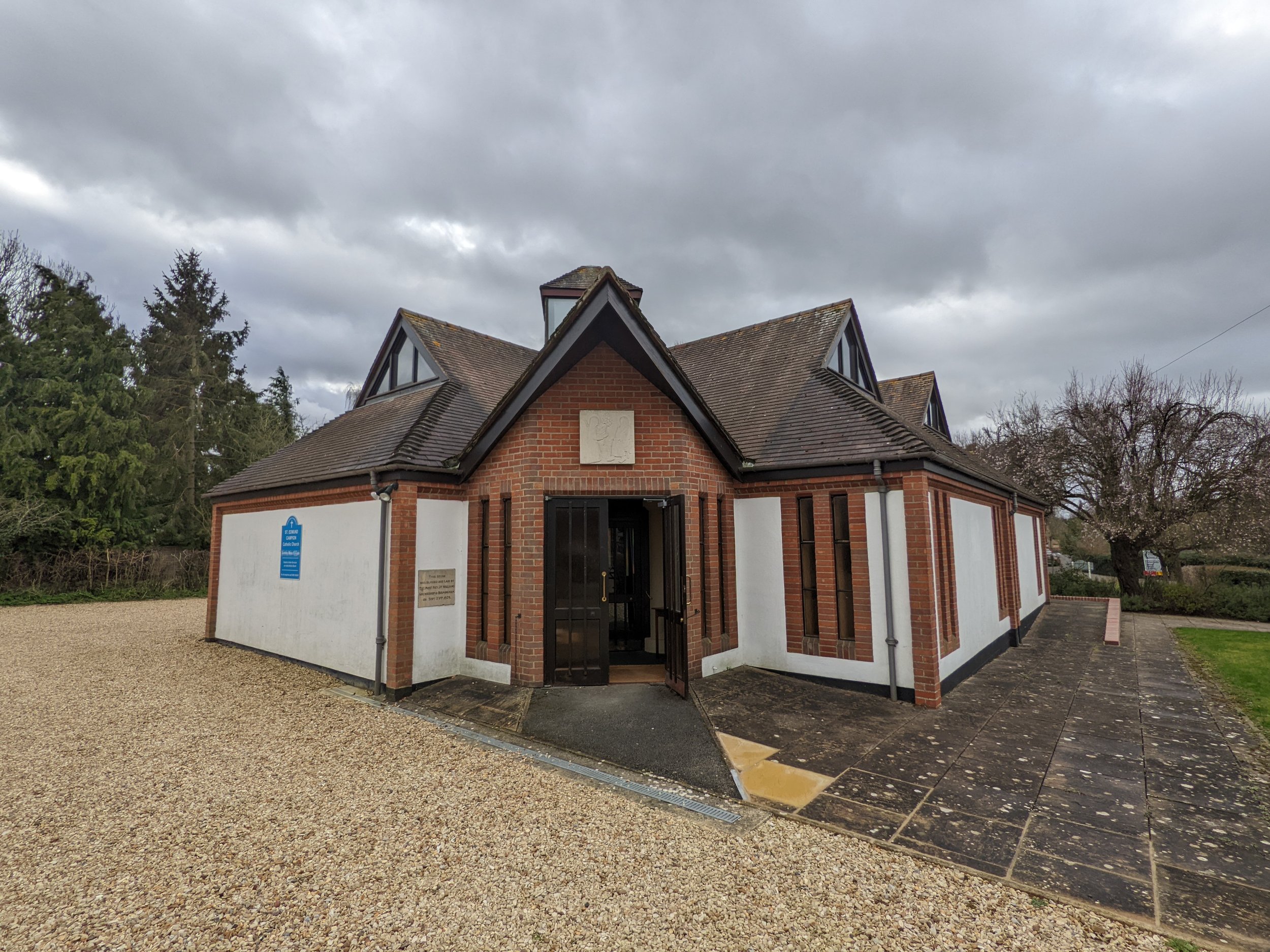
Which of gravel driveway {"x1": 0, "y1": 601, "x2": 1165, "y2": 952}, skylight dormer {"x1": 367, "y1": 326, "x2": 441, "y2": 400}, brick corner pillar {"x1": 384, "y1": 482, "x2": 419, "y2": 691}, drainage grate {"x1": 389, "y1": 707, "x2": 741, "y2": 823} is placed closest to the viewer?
gravel driveway {"x1": 0, "y1": 601, "x2": 1165, "y2": 952}

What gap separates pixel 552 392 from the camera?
780 cm

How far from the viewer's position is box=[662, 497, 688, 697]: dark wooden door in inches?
281

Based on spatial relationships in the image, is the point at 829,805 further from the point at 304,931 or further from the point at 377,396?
the point at 377,396

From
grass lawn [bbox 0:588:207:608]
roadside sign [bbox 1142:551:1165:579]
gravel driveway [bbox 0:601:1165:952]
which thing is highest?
roadside sign [bbox 1142:551:1165:579]

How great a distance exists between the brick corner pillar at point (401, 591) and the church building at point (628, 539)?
0.9 inches

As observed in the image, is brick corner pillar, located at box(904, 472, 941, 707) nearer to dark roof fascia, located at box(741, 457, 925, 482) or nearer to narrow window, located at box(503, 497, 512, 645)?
dark roof fascia, located at box(741, 457, 925, 482)

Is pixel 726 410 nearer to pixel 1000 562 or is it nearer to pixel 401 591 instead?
pixel 1000 562

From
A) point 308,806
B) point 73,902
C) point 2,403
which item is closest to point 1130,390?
point 308,806

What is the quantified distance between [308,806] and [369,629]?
3.76 m

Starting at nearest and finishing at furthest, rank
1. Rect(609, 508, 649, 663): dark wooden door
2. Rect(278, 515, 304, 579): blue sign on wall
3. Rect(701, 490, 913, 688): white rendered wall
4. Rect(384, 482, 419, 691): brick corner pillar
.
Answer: Rect(701, 490, 913, 688): white rendered wall, Rect(384, 482, 419, 691): brick corner pillar, Rect(278, 515, 304, 579): blue sign on wall, Rect(609, 508, 649, 663): dark wooden door

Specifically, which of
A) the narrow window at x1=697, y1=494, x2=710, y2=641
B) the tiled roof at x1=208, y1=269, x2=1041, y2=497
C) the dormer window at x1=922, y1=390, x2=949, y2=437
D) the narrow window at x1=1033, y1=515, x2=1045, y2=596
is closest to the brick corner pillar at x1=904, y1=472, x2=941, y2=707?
the tiled roof at x1=208, y1=269, x2=1041, y2=497

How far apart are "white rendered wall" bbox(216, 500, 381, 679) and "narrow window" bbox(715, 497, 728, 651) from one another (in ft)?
17.0

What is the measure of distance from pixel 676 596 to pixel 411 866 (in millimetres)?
4372

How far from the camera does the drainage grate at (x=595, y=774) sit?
4.37 meters
